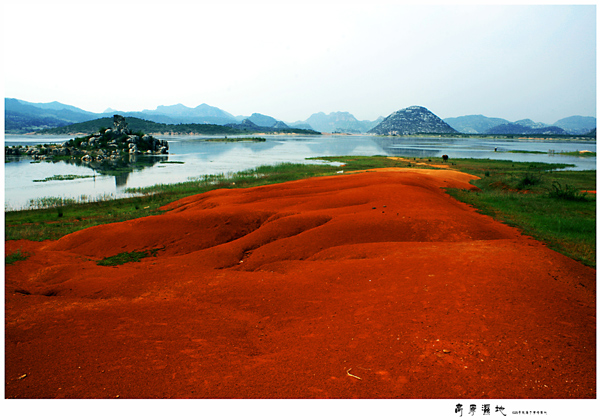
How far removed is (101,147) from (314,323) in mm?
86556

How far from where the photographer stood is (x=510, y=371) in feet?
17.1

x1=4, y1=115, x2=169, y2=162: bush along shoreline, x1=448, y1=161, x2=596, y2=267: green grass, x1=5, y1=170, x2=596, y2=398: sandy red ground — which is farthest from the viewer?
x1=4, y1=115, x2=169, y2=162: bush along shoreline

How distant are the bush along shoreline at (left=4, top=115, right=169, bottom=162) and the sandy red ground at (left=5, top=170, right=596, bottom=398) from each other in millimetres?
67691

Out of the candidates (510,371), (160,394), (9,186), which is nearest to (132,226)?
(160,394)

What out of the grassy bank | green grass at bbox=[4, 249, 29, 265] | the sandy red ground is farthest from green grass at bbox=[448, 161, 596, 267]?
green grass at bbox=[4, 249, 29, 265]

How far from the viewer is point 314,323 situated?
7.10m

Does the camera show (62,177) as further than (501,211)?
Yes

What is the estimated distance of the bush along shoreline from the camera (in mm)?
69562

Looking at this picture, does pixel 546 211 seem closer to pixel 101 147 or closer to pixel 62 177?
pixel 62 177

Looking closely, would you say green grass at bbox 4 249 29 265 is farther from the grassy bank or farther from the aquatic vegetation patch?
the aquatic vegetation patch

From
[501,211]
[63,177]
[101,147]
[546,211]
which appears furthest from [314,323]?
[101,147]

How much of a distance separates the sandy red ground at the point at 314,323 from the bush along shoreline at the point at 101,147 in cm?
6769

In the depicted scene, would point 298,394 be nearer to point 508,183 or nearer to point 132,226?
point 132,226

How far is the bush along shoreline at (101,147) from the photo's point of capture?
228ft
